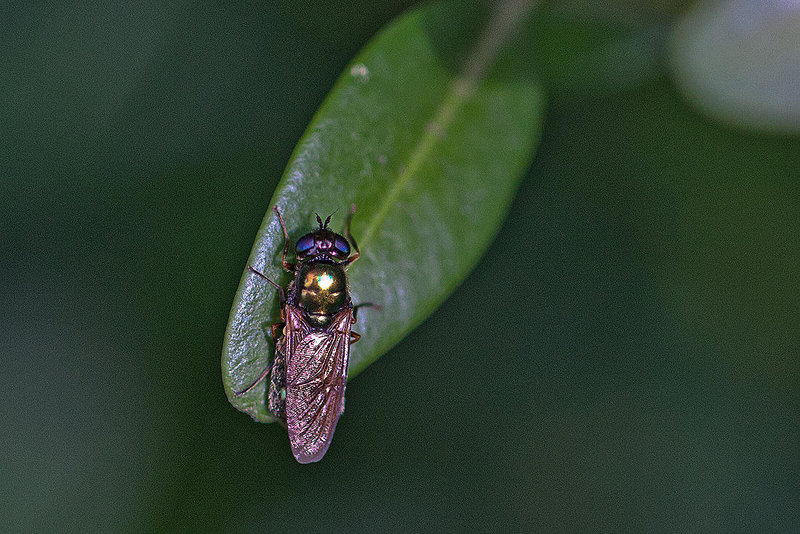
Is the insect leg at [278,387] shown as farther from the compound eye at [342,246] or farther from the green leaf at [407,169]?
the compound eye at [342,246]

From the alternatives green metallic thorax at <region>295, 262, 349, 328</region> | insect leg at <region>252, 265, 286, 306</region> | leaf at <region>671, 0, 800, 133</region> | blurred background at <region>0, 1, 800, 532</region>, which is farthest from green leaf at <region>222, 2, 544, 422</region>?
blurred background at <region>0, 1, 800, 532</region>

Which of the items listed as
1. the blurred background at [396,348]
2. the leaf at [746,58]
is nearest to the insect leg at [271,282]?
the blurred background at [396,348]

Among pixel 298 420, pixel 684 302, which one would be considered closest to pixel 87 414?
pixel 298 420

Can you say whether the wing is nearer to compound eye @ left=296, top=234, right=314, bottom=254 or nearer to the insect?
the insect

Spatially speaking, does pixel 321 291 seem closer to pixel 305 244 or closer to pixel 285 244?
pixel 305 244

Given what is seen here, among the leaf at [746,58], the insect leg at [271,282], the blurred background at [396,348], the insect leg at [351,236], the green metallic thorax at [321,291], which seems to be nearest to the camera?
the insect leg at [271,282]
